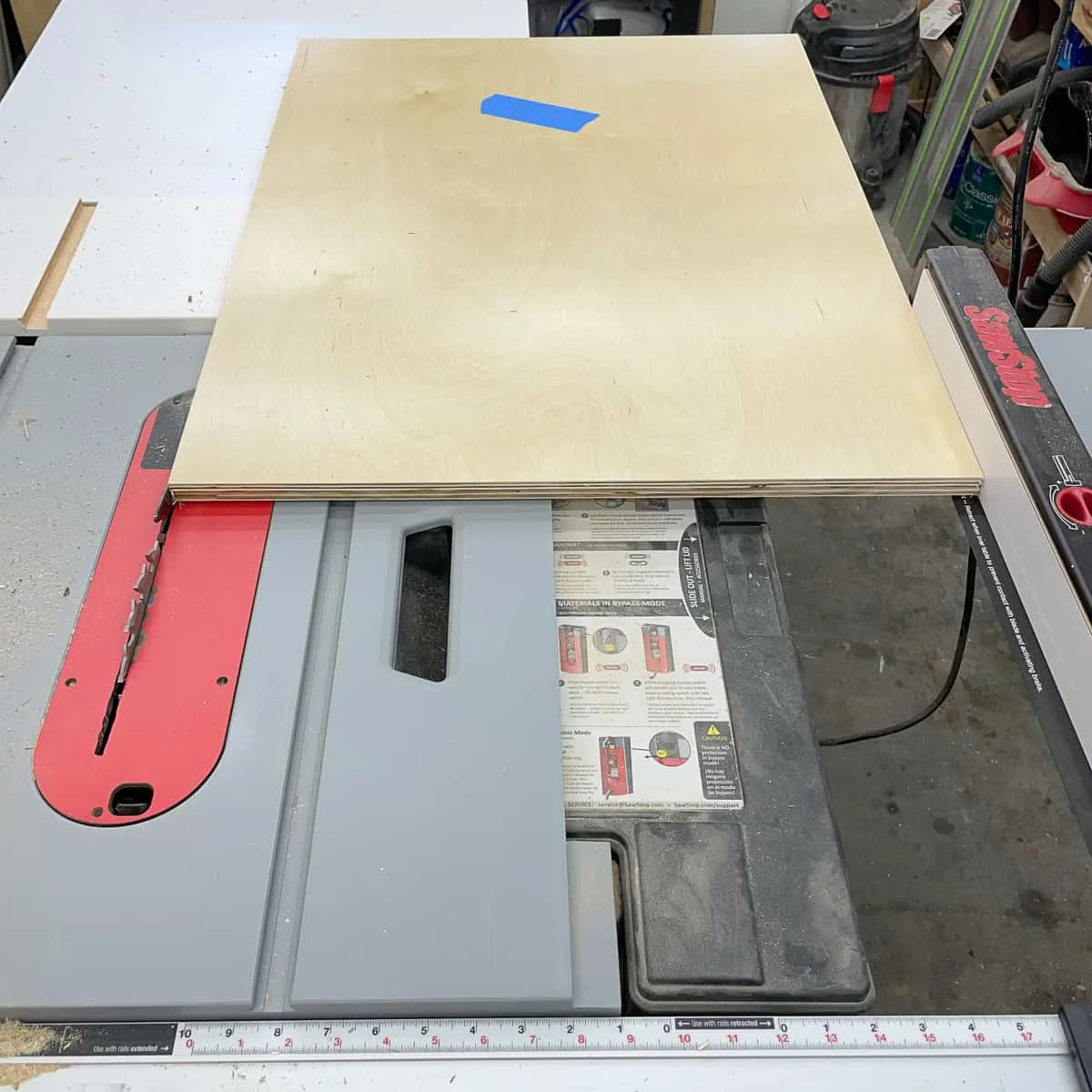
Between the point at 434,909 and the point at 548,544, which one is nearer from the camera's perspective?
the point at 434,909

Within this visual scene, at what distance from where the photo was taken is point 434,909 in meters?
0.67

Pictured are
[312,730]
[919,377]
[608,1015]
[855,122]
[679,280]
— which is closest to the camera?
→ [608,1015]

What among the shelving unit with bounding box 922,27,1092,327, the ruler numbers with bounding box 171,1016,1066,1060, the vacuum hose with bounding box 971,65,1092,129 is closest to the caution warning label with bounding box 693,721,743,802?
the ruler numbers with bounding box 171,1016,1066,1060

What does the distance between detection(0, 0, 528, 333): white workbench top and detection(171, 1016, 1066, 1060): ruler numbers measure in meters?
0.80

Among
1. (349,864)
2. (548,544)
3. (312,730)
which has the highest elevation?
(548,544)

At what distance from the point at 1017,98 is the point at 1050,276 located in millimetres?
511

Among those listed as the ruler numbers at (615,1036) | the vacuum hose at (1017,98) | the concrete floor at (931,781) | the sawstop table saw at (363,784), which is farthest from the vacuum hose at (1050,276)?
the ruler numbers at (615,1036)

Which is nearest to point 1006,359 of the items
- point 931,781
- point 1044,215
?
point 931,781

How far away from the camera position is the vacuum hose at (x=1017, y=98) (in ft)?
6.19

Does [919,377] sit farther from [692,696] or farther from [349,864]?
[349,864]

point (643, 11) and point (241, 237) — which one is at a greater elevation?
point (643, 11)

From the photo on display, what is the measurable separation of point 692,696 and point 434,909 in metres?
0.29

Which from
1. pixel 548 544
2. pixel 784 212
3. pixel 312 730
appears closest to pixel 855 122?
pixel 784 212

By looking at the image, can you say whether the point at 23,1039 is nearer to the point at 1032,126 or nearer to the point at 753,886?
the point at 753,886
